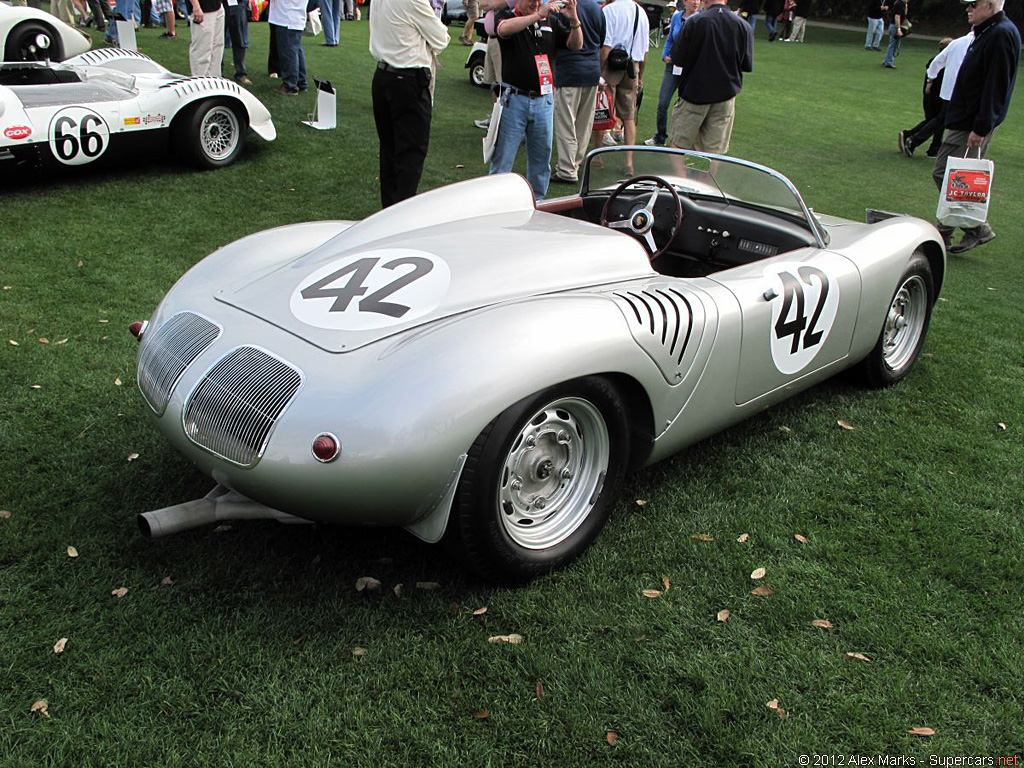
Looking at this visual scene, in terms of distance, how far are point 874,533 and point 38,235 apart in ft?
18.7

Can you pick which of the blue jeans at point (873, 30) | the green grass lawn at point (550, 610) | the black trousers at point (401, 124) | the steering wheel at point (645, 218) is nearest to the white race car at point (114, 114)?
the black trousers at point (401, 124)

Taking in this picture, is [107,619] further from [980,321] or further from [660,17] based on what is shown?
[660,17]

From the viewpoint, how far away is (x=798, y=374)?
372cm

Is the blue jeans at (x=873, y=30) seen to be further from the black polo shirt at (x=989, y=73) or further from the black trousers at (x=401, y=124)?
the black trousers at (x=401, y=124)

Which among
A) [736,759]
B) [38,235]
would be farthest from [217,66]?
[736,759]

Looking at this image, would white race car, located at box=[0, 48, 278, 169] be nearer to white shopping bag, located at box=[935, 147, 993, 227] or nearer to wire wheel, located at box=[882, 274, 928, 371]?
wire wheel, located at box=[882, 274, 928, 371]

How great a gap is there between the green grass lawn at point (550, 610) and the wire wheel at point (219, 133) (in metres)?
3.44

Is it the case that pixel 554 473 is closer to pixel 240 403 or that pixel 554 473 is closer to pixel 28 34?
pixel 240 403

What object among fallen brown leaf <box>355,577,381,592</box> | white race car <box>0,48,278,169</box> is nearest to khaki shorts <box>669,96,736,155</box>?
white race car <box>0,48,278,169</box>

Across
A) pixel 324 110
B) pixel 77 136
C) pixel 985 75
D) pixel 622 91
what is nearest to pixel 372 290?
pixel 77 136

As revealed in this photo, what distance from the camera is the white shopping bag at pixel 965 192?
6.86 metres

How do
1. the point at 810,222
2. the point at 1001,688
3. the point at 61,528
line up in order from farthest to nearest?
1. the point at 810,222
2. the point at 61,528
3. the point at 1001,688

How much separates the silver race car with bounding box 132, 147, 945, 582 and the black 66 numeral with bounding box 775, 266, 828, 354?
0.04ft

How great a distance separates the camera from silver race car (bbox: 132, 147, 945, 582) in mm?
2451
